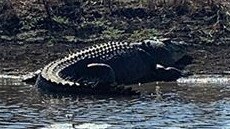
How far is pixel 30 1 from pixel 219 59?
5.99 metres

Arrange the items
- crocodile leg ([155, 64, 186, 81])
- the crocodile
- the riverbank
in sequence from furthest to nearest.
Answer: the riverbank < crocodile leg ([155, 64, 186, 81]) < the crocodile

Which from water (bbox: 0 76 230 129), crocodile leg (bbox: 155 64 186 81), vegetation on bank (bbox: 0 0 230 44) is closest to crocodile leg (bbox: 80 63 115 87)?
water (bbox: 0 76 230 129)

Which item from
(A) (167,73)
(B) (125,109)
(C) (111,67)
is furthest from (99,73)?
(B) (125,109)

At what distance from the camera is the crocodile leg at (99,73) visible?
12250mm

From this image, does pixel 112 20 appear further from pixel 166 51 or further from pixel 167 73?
pixel 167 73

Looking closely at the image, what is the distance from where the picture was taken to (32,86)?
40.6 ft

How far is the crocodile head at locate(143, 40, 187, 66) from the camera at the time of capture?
1368cm

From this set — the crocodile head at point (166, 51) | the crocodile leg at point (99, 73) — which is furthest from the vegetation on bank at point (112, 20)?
the crocodile leg at point (99, 73)

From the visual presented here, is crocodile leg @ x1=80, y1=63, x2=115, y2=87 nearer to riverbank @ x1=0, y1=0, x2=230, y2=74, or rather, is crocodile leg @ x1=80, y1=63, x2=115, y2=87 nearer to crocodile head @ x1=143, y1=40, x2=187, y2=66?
crocodile head @ x1=143, y1=40, x2=187, y2=66

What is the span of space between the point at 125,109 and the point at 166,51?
4138mm

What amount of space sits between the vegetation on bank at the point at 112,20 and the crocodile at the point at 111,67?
5.87 ft

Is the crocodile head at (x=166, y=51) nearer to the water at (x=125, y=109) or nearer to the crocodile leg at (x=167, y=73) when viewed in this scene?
the crocodile leg at (x=167, y=73)

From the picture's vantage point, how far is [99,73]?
40.7ft

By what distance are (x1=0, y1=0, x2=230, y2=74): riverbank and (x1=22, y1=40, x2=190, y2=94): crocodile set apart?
0.83 m
